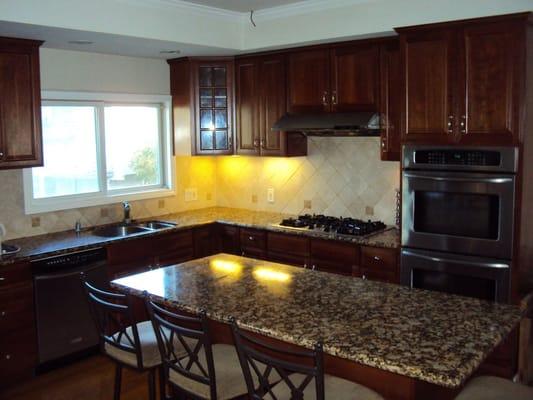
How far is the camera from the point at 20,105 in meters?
4.24

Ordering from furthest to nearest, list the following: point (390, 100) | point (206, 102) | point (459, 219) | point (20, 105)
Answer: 1. point (206, 102)
2. point (390, 100)
3. point (20, 105)
4. point (459, 219)

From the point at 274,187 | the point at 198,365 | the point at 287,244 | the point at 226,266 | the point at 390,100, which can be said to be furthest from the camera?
the point at 274,187

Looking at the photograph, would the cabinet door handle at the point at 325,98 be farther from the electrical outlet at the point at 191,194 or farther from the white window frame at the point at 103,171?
the electrical outlet at the point at 191,194

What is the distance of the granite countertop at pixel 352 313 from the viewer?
207 cm

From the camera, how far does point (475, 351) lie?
2.10 meters

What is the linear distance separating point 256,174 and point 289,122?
1.09 meters

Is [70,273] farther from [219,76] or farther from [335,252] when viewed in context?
[219,76]

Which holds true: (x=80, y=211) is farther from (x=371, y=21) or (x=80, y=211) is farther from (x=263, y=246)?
(x=371, y=21)

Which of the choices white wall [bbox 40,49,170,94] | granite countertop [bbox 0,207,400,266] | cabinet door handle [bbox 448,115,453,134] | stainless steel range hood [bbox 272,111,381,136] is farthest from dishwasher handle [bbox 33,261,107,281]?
cabinet door handle [bbox 448,115,453,134]

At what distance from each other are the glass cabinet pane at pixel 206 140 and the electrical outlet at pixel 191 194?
64 cm

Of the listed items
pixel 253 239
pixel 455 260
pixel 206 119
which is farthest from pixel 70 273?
pixel 455 260

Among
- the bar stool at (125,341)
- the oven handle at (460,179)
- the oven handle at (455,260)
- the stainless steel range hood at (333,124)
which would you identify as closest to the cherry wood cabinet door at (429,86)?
the oven handle at (460,179)

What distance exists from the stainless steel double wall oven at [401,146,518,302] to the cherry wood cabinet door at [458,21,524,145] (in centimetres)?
12

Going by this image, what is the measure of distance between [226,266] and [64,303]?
1.56 m
